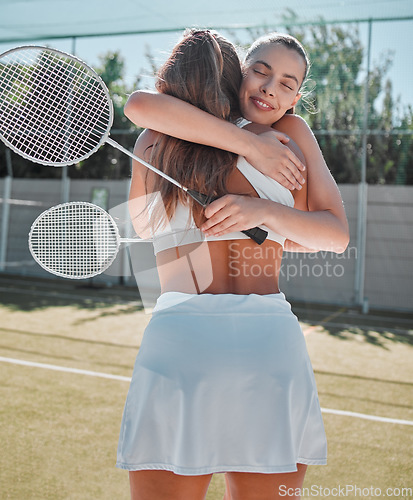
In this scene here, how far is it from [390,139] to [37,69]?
959 centimetres

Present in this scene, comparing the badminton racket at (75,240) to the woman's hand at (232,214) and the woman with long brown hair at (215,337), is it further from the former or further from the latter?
the woman's hand at (232,214)

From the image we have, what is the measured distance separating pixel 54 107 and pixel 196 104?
2.05ft

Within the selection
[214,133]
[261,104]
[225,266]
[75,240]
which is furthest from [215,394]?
[75,240]

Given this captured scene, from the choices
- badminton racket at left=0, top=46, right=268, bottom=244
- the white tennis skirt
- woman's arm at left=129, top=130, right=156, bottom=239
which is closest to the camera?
the white tennis skirt

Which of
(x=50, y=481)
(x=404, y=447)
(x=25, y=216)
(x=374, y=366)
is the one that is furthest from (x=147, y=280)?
(x=25, y=216)

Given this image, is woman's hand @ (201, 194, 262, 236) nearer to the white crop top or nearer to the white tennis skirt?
the white crop top

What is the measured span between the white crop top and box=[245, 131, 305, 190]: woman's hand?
2cm

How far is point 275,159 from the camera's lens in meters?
1.19

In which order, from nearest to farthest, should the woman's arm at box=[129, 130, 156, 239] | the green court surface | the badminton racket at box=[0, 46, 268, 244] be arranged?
the woman's arm at box=[129, 130, 156, 239], the badminton racket at box=[0, 46, 268, 244], the green court surface

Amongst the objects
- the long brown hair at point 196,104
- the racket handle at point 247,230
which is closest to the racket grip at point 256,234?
the racket handle at point 247,230

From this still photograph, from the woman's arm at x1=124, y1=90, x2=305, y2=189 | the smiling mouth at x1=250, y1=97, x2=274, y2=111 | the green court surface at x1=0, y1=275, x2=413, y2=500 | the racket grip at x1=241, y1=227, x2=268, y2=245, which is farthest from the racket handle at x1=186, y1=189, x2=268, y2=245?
the green court surface at x1=0, y1=275, x2=413, y2=500

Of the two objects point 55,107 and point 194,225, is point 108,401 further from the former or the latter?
point 194,225

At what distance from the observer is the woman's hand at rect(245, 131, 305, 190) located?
1.20 meters

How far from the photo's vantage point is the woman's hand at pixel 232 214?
3.81ft
